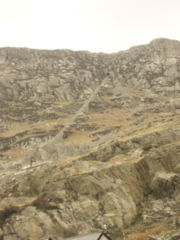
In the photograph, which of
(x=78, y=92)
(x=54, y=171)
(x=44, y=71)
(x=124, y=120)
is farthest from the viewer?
(x=44, y=71)

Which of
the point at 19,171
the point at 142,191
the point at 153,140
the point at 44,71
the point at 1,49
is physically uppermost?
the point at 1,49

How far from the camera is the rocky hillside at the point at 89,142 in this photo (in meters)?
43.4

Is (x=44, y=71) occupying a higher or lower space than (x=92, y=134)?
higher

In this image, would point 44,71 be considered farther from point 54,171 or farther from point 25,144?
point 54,171

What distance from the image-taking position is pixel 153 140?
5791 centimetres

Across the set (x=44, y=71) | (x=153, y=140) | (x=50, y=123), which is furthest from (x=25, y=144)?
(x=44, y=71)

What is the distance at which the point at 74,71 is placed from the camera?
560ft

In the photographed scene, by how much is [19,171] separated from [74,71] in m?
108

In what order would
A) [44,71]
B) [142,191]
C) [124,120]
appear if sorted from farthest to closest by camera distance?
[44,71] → [124,120] → [142,191]

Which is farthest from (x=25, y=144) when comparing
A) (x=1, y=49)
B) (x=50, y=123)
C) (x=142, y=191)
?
(x=1, y=49)

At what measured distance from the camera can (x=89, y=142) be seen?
87750 mm

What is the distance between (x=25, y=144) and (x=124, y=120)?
141 feet

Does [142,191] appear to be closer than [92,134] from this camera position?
Yes

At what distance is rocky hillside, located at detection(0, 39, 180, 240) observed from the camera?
142 feet
